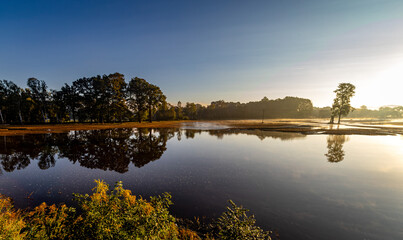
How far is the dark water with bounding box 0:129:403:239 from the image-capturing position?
9859 mm

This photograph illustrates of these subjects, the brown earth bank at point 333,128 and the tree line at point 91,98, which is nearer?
the brown earth bank at point 333,128

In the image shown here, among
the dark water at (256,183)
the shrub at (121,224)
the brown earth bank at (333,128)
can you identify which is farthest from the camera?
the brown earth bank at (333,128)

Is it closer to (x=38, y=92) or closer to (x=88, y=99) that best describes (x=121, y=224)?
(x=88, y=99)

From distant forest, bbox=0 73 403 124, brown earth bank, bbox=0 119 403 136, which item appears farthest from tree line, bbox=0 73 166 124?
brown earth bank, bbox=0 119 403 136

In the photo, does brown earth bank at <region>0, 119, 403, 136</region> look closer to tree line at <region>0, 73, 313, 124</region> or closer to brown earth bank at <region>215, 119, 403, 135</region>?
brown earth bank at <region>215, 119, 403, 135</region>

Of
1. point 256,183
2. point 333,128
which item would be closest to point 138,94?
point 256,183

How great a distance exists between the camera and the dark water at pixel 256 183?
986 cm

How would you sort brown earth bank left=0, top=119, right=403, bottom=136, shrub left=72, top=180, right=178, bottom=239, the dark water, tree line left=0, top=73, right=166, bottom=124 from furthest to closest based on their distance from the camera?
1. tree line left=0, top=73, right=166, bottom=124
2. brown earth bank left=0, top=119, right=403, bottom=136
3. the dark water
4. shrub left=72, top=180, right=178, bottom=239

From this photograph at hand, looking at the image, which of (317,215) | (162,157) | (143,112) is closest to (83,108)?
(143,112)

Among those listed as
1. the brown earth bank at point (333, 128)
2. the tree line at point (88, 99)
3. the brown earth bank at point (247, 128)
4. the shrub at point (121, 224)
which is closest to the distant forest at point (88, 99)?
the tree line at point (88, 99)

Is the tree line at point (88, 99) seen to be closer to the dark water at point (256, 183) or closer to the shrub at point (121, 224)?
the dark water at point (256, 183)

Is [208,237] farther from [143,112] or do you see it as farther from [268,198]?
[143,112]

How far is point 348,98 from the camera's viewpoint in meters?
78.0

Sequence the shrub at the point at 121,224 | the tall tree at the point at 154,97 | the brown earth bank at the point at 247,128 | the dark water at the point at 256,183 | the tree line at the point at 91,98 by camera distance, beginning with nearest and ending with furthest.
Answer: the shrub at the point at 121,224 < the dark water at the point at 256,183 < the brown earth bank at the point at 247,128 < the tree line at the point at 91,98 < the tall tree at the point at 154,97
